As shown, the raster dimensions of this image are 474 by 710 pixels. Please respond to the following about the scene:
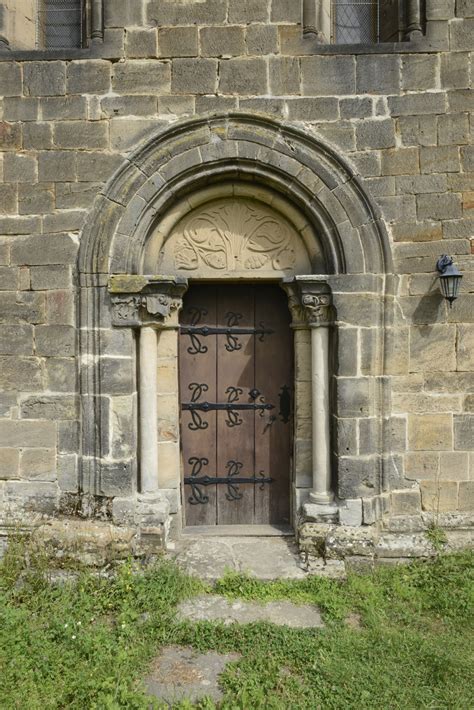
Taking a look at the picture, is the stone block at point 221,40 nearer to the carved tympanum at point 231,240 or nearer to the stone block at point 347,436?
the carved tympanum at point 231,240

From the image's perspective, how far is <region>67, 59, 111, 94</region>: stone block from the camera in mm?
4457

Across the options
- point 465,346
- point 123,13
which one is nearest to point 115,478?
point 465,346

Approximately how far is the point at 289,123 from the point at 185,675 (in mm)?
4055

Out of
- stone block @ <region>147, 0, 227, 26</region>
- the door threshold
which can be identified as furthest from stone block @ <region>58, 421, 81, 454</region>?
stone block @ <region>147, 0, 227, 26</region>

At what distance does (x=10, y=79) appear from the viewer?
4.50 meters

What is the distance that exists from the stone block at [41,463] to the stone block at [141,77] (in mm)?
3092

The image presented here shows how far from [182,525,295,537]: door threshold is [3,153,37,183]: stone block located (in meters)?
3.39

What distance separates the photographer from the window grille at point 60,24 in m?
4.91

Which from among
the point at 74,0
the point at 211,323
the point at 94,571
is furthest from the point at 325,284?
the point at 74,0

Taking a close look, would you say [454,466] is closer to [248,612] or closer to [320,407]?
[320,407]

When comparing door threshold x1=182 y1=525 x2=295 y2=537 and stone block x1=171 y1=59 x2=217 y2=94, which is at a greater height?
stone block x1=171 y1=59 x2=217 y2=94

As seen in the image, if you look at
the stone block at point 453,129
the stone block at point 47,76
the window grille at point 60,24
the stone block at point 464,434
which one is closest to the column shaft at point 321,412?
the stone block at point 464,434

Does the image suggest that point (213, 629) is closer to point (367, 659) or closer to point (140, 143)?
point (367, 659)

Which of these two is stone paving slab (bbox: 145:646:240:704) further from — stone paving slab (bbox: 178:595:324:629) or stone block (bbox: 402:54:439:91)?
stone block (bbox: 402:54:439:91)
